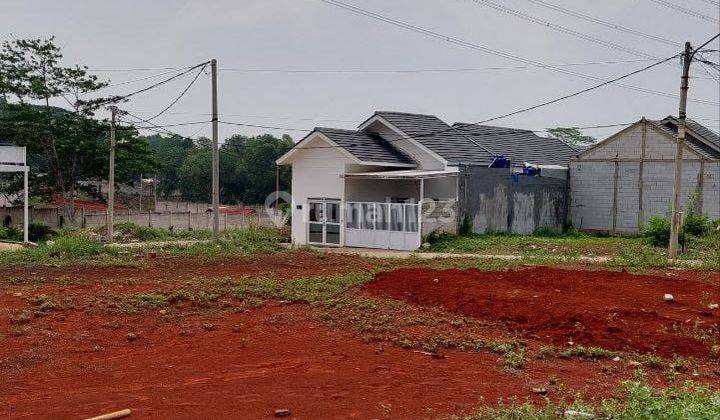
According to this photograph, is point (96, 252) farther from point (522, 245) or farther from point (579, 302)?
point (579, 302)

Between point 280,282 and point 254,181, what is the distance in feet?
142

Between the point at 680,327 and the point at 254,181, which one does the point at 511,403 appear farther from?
the point at 254,181

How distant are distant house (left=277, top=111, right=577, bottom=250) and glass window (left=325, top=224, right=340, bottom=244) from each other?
36mm

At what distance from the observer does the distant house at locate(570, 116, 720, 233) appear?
2388 cm

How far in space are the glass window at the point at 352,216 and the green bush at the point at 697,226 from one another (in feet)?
35.4

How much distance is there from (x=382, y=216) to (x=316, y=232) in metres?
2.92

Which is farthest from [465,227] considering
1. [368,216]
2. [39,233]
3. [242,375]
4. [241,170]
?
[241,170]

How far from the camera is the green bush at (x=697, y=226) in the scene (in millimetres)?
21391

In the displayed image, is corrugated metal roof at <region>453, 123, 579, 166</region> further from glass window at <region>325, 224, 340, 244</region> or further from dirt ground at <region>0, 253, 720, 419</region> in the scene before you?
dirt ground at <region>0, 253, 720, 419</region>

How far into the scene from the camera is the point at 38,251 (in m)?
18.0

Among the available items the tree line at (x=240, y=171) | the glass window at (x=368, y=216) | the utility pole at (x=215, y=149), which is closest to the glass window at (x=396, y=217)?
the glass window at (x=368, y=216)

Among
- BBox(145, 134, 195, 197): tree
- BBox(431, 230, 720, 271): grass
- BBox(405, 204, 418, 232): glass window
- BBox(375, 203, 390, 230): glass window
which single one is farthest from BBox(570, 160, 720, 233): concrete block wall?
BBox(145, 134, 195, 197): tree

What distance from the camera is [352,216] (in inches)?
925

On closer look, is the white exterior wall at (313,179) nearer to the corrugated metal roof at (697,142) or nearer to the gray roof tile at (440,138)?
the gray roof tile at (440,138)
